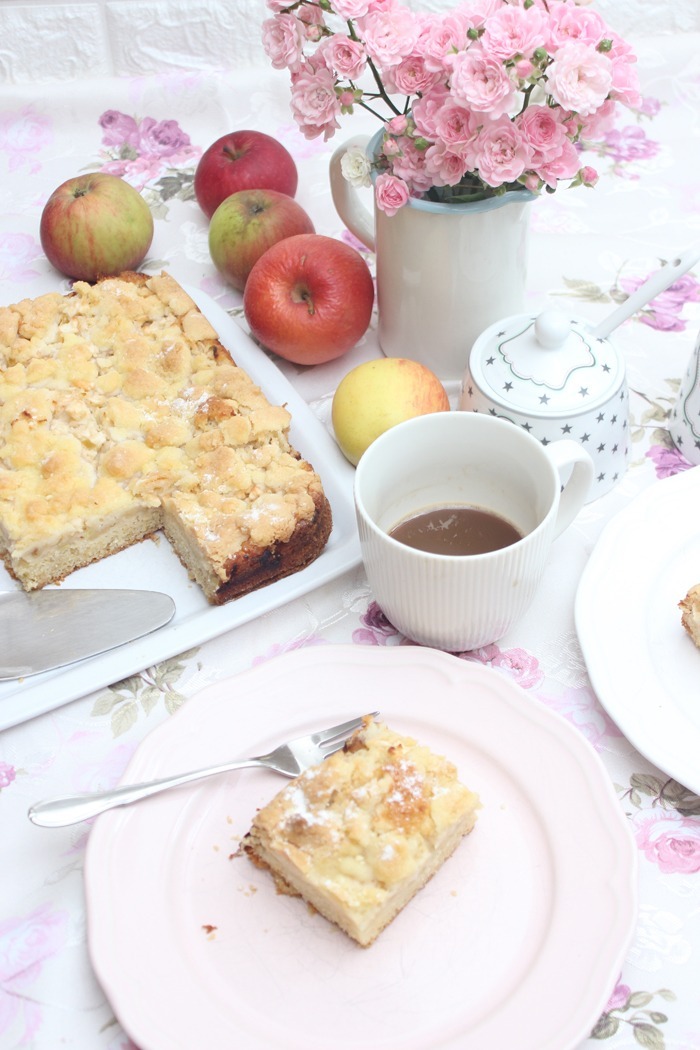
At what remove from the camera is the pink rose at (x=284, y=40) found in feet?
5.46

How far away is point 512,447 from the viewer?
1572 millimetres

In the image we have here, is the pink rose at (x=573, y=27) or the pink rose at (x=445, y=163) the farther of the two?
the pink rose at (x=445, y=163)

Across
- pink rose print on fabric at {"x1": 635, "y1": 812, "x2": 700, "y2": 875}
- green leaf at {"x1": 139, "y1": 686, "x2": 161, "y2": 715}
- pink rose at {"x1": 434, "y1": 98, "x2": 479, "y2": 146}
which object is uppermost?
pink rose at {"x1": 434, "y1": 98, "x2": 479, "y2": 146}

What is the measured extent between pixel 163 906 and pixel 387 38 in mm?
1318

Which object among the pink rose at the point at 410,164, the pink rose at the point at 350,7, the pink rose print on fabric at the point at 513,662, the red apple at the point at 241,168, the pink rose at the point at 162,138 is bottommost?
the pink rose print on fabric at the point at 513,662

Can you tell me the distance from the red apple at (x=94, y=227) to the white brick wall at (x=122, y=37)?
0.74 metres

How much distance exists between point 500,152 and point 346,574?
0.73 meters

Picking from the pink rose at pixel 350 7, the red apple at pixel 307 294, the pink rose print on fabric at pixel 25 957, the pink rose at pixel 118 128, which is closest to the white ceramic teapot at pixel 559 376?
the red apple at pixel 307 294

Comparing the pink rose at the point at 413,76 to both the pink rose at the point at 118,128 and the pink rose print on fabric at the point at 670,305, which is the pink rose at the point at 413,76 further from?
the pink rose at the point at 118,128

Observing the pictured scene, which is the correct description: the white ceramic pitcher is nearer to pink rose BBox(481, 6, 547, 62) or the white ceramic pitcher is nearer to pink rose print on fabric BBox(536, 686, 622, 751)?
pink rose BBox(481, 6, 547, 62)

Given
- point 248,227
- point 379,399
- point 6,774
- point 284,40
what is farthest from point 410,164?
point 6,774

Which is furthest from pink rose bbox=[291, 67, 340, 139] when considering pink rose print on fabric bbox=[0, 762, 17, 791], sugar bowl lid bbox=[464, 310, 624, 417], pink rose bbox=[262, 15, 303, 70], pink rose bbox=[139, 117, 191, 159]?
pink rose print on fabric bbox=[0, 762, 17, 791]

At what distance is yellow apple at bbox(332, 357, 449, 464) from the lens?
1.81m

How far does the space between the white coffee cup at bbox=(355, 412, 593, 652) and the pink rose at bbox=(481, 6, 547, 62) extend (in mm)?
544
